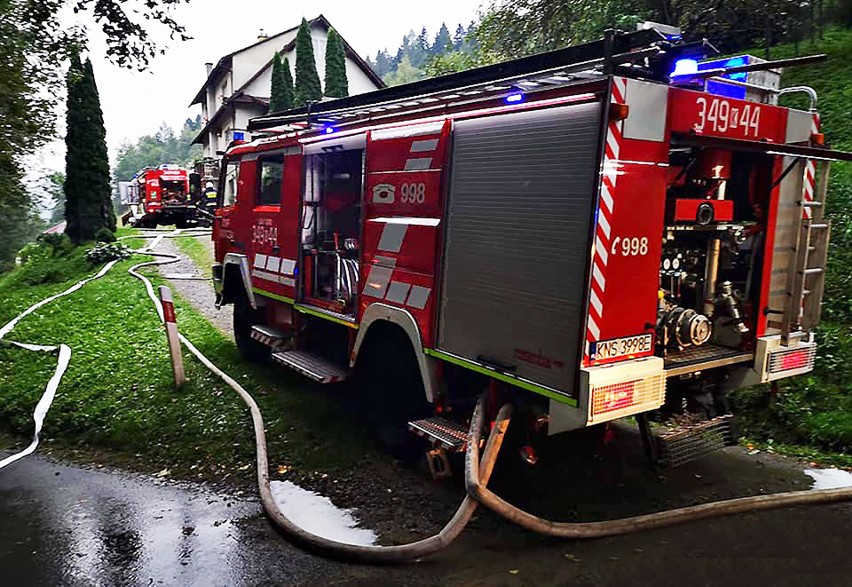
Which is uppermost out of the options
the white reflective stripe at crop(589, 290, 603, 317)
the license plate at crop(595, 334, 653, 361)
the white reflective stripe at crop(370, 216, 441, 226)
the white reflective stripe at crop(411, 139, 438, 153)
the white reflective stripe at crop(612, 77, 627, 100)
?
the white reflective stripe at crop(612, 77, 627, 100)

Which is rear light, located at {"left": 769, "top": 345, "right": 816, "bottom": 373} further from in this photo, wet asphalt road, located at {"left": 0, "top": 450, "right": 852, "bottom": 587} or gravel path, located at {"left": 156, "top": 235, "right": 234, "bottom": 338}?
gravel path, located at {"left": 156, "top": 235, "right": 234, "bottom": 338}

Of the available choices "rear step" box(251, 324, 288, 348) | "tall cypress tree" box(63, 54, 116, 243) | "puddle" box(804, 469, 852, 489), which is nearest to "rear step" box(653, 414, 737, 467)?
"puddle" box(804, 469, 852, 489)

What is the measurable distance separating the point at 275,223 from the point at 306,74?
79.7ft

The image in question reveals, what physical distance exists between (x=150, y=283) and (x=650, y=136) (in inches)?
514

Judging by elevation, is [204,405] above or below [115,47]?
below

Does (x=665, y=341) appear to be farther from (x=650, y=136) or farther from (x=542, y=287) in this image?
(x=650, y=136)

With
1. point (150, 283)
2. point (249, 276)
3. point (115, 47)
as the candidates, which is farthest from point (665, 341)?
point (150, 283)

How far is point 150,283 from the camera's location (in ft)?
48.5

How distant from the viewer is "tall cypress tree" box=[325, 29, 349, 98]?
32.1 m

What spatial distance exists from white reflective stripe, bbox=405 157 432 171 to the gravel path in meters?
5.83

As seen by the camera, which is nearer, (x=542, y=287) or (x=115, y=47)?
(x=542, y=287)

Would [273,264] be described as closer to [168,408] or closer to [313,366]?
[313,366]

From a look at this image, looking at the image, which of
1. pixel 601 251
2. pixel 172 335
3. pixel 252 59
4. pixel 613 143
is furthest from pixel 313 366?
pixel 252 59

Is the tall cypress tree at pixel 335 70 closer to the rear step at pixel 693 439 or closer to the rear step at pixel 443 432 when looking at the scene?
the rear step at pixel 443 432
